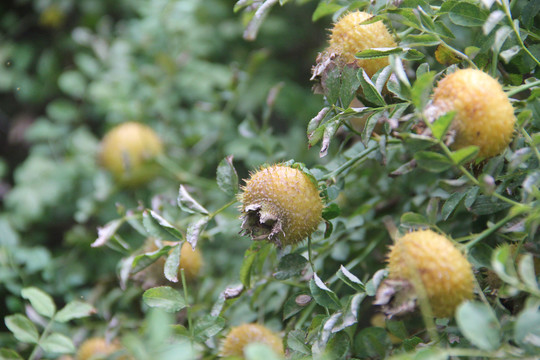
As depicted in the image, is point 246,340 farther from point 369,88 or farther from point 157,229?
point 369,88

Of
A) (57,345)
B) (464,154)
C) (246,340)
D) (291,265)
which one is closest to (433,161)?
(464,154)

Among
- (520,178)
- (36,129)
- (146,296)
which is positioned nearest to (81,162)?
(36,129)

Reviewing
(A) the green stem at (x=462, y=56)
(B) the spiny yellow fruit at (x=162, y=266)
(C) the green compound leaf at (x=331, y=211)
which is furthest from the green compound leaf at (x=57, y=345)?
(A) the green stem at (x=462, y=56)

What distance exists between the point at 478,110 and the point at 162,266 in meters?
0.60

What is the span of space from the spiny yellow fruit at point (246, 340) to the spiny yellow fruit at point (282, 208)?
162 millimetres

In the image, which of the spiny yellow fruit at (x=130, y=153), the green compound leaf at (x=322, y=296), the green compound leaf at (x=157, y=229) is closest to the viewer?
the green compound leaf at (x=322, y=296)

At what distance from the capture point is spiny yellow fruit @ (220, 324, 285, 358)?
2.58 ft

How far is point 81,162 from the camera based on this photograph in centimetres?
139

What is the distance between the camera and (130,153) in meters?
1.30

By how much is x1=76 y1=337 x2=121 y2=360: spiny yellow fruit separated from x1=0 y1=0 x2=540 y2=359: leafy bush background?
0.03 m

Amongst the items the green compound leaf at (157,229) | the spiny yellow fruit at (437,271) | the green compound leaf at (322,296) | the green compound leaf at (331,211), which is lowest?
the green compound leaf at (322,296)

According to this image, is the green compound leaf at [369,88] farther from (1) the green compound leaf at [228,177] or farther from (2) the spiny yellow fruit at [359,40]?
(1) the green compound leaf at [228,177]

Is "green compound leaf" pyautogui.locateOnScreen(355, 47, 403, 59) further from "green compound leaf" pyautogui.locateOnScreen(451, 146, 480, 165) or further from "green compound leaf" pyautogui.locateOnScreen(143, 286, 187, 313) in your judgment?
"green compound leaf" pyautogui.locateOnScreen(143, 286, 187, 313)

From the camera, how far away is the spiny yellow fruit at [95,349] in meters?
0.93
